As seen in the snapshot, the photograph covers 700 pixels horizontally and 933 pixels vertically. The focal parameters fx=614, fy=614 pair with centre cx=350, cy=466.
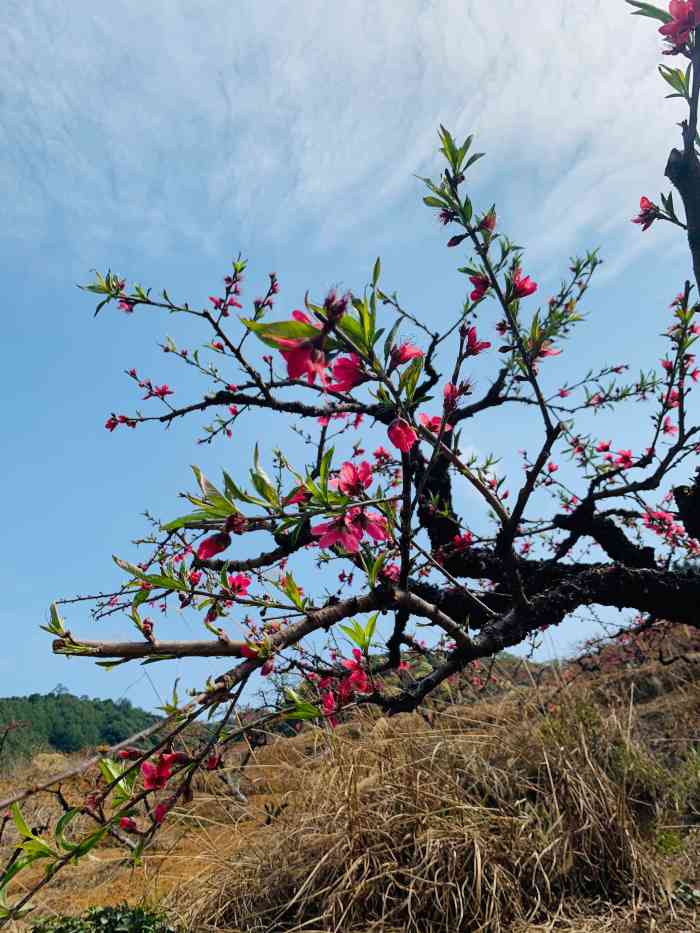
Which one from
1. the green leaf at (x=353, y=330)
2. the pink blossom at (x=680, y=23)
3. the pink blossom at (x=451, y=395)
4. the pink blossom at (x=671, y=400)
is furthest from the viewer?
the pink blossom at (x=671, y=400)

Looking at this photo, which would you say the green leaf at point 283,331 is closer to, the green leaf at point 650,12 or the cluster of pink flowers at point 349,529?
the cluster of pink flowers at point 349,529

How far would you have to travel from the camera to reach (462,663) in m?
2.16

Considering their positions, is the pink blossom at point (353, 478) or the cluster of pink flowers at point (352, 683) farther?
the cluster of pink flowers at point (352, 683)

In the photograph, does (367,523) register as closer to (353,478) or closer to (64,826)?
(353,478)

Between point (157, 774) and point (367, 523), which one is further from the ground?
point (367, 523)

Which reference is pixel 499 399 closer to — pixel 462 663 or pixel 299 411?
pixel 299 411

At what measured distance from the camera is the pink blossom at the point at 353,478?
1.38 m

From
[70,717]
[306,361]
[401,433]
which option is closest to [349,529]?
[401,433]

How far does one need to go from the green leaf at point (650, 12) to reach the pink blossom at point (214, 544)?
1.96m

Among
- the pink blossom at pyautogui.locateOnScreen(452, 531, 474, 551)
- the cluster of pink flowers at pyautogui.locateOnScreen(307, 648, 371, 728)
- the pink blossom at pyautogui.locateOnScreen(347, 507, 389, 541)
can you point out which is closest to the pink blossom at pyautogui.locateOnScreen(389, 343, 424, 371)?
the pink blossom at pyautogui.locateOnScreen(347, 507, 389, 541)

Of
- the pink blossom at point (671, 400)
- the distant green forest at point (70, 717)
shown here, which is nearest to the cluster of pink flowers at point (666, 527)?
the pink blossom at point (671, 400)

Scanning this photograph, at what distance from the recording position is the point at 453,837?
2.23 m

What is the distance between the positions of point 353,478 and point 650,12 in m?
1.71

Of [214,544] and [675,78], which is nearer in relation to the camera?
[214,544]
